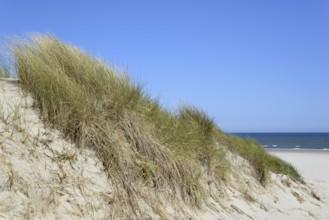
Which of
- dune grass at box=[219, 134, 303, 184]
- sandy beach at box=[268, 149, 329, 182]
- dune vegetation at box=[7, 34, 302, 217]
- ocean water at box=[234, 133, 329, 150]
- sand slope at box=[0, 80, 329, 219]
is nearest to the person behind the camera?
sand slope at box=[0, 80, 329, 219]

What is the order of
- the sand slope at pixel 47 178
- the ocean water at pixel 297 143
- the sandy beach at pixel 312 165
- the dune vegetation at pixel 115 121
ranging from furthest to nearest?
the ocean water at pixel 297 143 → the sandy beach at pixel 312 165 → the dune vegetation at pixel 115 121 → the sand slope at pixel 47 178

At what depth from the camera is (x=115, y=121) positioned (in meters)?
5.35

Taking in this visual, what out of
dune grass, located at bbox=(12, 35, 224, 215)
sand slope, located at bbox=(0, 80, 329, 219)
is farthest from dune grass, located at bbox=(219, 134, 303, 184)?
sand slope, located at bbox=(0, 80, 329, 219)

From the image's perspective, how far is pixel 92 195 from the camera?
4.27 metres

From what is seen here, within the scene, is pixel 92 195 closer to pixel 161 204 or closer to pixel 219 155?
pixel 161 204

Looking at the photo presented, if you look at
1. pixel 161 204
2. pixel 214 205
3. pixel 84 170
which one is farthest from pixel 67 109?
pixel 214 205

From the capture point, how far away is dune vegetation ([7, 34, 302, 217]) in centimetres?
484

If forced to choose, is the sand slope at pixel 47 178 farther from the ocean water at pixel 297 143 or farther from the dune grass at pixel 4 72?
the ocean water at pixel 297 143

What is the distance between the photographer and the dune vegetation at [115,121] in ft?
15.9

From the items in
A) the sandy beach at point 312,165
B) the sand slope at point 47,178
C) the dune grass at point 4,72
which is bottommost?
the sandy beach at point 312,165

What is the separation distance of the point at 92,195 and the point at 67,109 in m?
1.23

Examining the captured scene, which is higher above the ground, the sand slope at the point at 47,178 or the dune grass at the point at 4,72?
the dune grass at the point at 4,72

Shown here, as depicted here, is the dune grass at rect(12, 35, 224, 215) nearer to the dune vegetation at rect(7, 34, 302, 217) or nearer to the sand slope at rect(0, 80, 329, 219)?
the dune vegetation at rect(7, 34, 302, 217)

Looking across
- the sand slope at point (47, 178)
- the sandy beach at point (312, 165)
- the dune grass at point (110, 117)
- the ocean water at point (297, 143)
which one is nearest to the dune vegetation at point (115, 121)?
the dune grass at point (110, 117)
